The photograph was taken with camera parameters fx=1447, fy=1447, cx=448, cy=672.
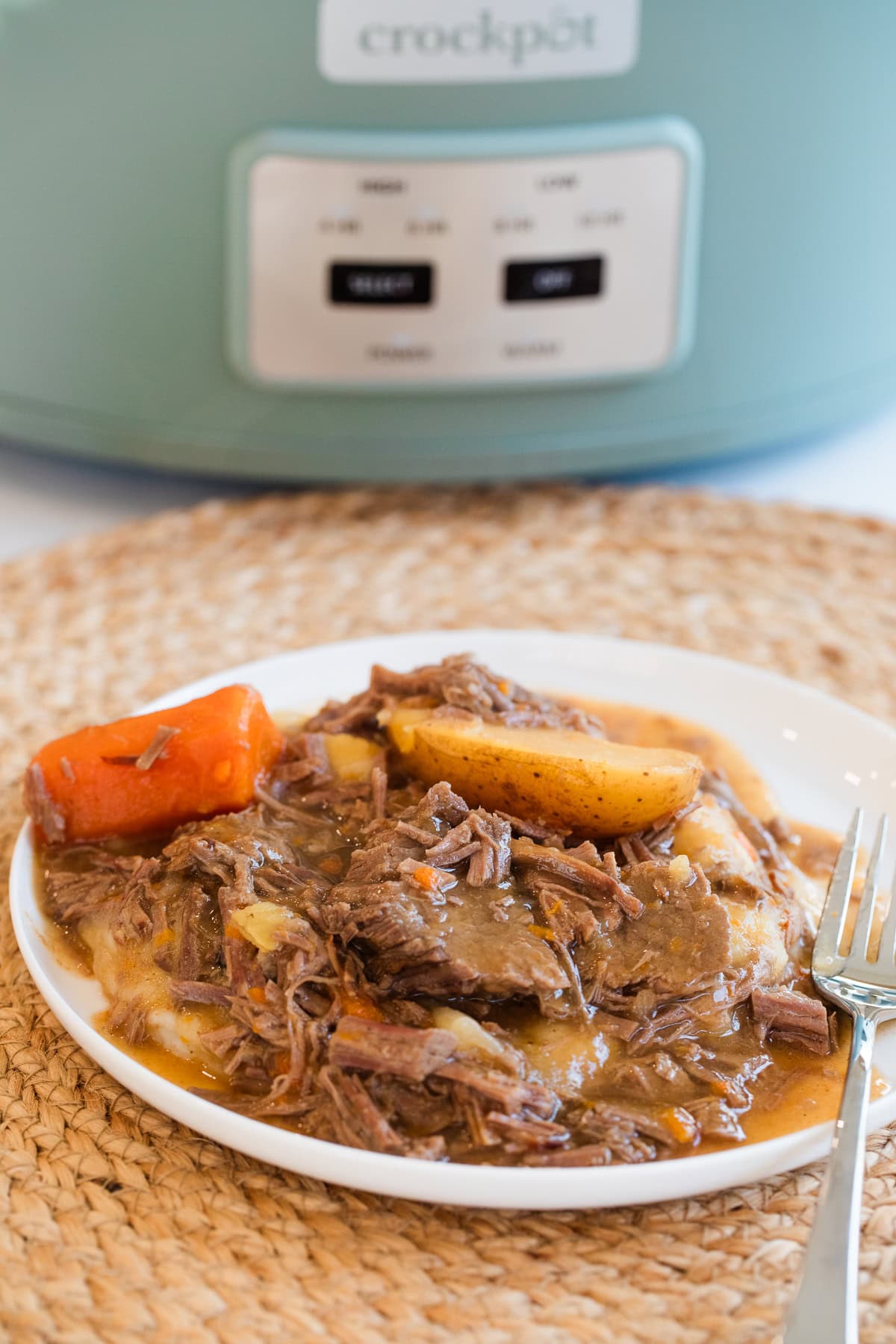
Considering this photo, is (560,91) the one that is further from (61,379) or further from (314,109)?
(61,379)

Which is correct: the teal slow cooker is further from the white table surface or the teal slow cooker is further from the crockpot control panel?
the white table surface

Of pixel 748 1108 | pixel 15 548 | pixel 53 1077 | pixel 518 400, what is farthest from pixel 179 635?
pixel 748 1108

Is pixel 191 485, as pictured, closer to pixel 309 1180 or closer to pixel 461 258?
pixel 461 258

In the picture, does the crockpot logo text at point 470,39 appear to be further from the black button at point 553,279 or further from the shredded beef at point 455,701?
the shredded beef at point 455,701

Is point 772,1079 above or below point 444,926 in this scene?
below

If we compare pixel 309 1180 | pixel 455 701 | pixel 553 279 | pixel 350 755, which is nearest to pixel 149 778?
pixel 350 755

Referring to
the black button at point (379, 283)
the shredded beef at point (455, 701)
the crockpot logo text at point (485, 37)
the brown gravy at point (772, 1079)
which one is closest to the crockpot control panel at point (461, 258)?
the black button at point (379, 283)
